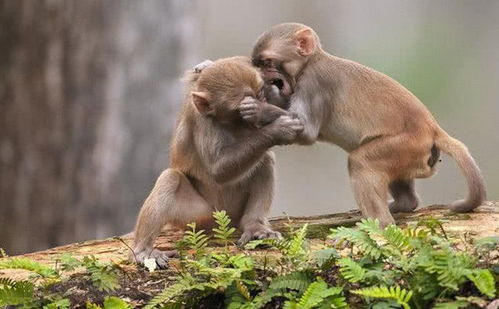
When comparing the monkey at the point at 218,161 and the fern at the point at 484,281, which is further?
the monkey at the point at 218,161

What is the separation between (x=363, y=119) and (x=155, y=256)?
268 cm

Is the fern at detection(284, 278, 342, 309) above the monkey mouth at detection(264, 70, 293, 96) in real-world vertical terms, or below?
below

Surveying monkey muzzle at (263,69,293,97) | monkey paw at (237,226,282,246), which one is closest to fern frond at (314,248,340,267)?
monkey paw at (237,226,282,246)

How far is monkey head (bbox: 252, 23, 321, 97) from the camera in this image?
1061 centimetres

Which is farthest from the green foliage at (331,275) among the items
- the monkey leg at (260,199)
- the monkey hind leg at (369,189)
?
the monkey leg at (260,199)

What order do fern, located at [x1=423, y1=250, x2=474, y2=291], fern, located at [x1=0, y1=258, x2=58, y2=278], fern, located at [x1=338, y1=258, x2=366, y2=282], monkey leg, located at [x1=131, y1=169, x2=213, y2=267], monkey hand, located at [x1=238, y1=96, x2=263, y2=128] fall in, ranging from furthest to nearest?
monkey hand, located at [x1=238, y1=96, x2=263, y2=128], monkey leg, located at [x1=131, y1=169, x2=213, y2=267], fern, located at [x1=0, y1=258, x2=58, y2=278], fern, located at [x1=338, y1=258, x2=366, y2=282], fern, located at [x1=423, y1=250, x2=474, y2=291]

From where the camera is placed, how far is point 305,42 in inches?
425

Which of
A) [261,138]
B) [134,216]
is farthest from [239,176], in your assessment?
[134,216]

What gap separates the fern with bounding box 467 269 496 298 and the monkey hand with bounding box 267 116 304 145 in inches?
111

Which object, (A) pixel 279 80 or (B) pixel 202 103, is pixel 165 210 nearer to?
(B) pixel 202 103

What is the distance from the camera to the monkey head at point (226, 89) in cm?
961

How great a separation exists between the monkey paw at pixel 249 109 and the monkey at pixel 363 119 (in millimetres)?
678

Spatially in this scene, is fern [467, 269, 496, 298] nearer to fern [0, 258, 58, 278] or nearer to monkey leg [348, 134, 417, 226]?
monkey leg [348, 134, 417, 226]

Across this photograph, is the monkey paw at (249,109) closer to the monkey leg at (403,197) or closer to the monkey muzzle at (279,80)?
the monkey muzzle at (279,80)
